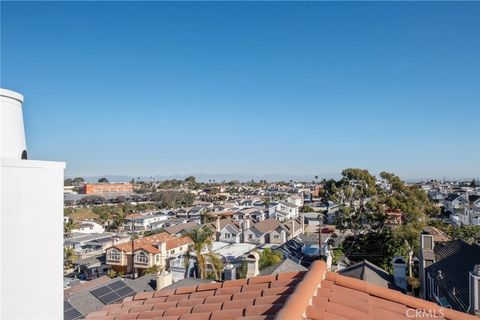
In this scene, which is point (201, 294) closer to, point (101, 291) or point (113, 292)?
point (101, 291)

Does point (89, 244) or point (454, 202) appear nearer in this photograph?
point (89, 244)

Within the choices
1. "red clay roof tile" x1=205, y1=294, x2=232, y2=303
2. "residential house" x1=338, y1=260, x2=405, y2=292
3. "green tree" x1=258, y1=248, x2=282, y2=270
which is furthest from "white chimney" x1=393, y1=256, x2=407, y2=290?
"red clay roof tile" x1=205, y1=294, x2=232, y2=303

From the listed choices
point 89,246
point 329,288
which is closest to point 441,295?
point 329,288

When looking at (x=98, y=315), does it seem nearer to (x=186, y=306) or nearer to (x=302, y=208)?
(x=186, y=306)

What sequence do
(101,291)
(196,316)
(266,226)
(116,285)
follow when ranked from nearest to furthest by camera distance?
(196,316), (101,291), (116,285), (266,226)

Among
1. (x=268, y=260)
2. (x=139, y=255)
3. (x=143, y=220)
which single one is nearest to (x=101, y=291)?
(x=268, y=260)

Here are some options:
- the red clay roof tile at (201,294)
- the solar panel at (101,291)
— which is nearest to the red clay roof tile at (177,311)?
the red clay roof tile at (201,294)
